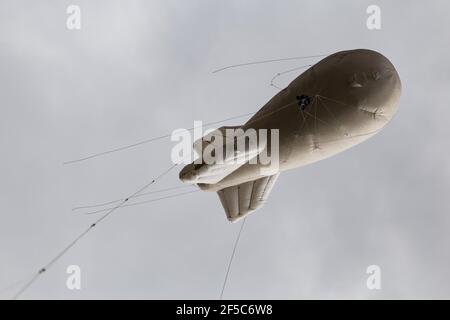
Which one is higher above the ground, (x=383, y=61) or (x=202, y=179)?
(x=383, y=61)

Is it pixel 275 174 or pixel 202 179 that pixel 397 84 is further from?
pixel 202 179

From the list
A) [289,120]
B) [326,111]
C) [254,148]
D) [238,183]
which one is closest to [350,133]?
[326,111]

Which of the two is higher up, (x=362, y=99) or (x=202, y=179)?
(x=362, y=99)

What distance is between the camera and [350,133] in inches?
404

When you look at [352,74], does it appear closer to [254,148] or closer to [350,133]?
[350,133]

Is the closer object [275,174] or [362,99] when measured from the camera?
[362,99]

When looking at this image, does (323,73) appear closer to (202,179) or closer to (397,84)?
(397,84)

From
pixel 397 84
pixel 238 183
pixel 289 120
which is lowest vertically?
pixel 238 183

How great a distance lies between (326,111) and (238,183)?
2987mm

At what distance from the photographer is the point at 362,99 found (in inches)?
393

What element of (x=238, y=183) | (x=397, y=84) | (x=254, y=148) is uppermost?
(x=397, y=84)

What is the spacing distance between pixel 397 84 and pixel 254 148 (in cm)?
376

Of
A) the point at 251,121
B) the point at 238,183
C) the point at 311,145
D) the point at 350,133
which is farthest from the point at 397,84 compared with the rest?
the point at 238,183

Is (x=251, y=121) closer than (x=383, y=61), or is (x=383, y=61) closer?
(x=383, y=61)
